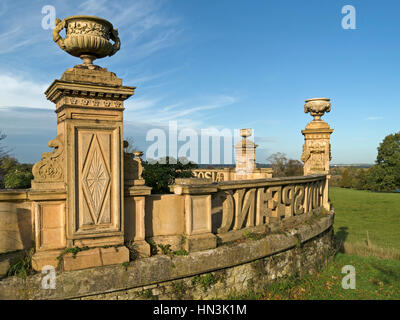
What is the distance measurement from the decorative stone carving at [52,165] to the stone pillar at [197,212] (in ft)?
5.21

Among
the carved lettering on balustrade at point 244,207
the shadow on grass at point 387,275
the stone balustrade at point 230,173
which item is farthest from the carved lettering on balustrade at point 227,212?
the stone balustrade at point 230,173

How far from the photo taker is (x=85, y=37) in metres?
3.63

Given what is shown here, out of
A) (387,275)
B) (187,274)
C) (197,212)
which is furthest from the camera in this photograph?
(387,275)

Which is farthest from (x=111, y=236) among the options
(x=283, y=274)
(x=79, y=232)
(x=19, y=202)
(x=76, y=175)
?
(x=283, y=274)

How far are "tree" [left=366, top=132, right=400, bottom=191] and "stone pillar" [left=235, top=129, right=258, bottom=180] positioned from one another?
31.9m

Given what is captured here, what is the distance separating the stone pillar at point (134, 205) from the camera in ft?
12.6

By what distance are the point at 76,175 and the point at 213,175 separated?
46.0 ft

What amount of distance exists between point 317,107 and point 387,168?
119 ft

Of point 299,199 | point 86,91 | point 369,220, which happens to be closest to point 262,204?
point 299,199

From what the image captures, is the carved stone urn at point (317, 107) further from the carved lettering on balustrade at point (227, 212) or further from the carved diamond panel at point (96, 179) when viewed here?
the carved diamond panel at point (96, 179)

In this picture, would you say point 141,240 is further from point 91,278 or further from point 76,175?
point 76,175

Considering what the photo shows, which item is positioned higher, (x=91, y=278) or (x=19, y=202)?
(x=19, y=202)

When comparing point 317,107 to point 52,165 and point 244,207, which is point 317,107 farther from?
point 52,165
